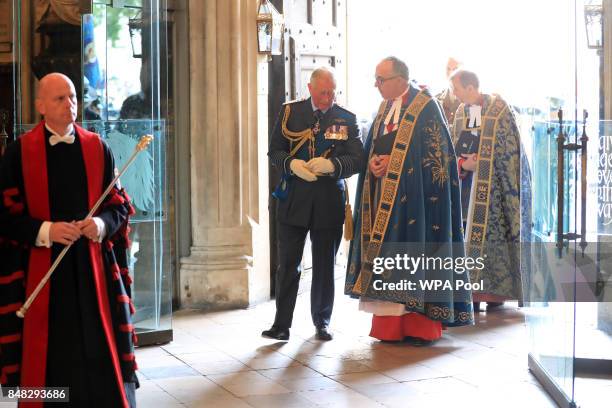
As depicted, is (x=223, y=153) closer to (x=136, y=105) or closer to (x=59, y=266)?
(x=136, y=105)

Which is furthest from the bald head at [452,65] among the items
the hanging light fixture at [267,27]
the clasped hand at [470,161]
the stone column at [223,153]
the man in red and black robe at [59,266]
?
the man in red and black robe at [59,266]

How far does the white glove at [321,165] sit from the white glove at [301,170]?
0.03 meters

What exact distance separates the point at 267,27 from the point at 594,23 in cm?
317

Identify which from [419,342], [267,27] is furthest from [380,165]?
[267,27]

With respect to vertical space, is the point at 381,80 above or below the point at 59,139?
above

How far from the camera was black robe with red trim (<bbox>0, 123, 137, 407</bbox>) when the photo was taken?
14.0 feet

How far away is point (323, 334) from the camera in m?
6.75

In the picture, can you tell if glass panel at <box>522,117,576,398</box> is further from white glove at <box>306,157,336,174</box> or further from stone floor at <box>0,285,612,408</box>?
white glove at <box>306,157,336,174</box>

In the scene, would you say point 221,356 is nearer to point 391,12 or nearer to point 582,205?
point 582,205

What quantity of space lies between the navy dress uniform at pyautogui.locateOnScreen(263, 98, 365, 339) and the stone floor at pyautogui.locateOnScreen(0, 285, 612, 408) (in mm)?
413

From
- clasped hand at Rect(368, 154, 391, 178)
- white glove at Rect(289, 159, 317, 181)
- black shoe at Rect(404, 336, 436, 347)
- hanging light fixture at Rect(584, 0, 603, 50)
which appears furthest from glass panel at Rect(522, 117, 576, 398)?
white glove at Rect(289, 159, 317, 181)

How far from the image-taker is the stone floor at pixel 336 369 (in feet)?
17.4

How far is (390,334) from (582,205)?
187 cm

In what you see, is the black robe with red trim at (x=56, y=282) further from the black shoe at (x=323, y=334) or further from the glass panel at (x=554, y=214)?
the black shoe at (x=323, y=334)
